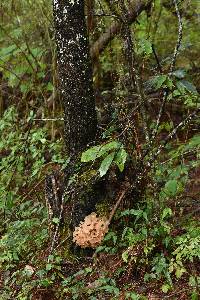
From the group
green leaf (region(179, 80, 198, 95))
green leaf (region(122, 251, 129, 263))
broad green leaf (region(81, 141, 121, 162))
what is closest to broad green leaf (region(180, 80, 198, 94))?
green leaf (region(179, 80, 198, 95))

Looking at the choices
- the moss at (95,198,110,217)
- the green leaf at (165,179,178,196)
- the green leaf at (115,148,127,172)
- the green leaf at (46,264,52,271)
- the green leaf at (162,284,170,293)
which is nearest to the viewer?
the green leaf at (115,148,127,172)

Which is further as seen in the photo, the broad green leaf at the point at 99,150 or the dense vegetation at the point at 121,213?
the dense vegetation at the point at 121,213

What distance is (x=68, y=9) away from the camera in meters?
3.60

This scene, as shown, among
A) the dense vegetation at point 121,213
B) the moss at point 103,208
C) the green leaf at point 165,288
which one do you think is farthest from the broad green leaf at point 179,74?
the green leaf at point 165,288

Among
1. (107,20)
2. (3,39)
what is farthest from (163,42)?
(3,39)

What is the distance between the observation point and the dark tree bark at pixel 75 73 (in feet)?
11.9

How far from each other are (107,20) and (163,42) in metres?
0.88

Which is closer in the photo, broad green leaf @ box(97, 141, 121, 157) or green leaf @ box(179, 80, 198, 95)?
broad green leaf @ box(97, 141, 121, 157)

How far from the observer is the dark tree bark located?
363 centimetres

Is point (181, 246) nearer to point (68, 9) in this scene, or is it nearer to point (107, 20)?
point (68, 9)

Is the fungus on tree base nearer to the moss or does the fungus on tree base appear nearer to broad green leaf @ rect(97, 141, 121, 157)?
the moss

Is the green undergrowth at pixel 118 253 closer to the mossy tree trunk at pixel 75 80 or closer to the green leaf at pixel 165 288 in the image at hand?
the green leaf at pixel 165 288

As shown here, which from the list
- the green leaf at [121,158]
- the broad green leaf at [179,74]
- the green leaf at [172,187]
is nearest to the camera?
the green leaf at [121,158]

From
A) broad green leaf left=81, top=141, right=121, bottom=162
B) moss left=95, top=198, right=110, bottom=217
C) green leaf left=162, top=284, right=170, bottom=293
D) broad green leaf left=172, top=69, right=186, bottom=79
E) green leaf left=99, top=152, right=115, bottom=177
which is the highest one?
broad green leaf left=172, top=69, right=186, bottom=79
